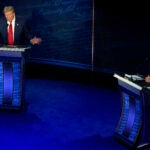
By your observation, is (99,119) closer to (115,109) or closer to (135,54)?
(115,109)

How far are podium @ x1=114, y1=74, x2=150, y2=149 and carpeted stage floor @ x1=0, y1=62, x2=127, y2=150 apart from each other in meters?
0.21

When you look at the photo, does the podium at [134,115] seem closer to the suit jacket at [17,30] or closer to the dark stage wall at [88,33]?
the suit jacket at [17,30]

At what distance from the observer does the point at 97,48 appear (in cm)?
766

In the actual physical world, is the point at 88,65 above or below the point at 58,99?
above

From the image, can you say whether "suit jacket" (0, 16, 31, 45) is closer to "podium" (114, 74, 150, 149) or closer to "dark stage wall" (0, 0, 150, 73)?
"dark stage wall" (0, 0, 150, 73)

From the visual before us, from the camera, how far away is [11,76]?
5637 mm

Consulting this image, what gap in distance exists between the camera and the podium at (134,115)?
412cm

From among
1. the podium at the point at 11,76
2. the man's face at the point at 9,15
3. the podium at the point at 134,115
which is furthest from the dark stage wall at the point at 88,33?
the podium at the point at 134,115

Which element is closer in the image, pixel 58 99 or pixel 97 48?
pixel 58 99

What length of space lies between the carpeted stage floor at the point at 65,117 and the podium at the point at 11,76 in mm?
224

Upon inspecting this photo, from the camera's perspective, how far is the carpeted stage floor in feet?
16.1

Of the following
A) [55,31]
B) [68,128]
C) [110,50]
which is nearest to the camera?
[68,128]

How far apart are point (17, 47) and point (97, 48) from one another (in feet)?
8.38

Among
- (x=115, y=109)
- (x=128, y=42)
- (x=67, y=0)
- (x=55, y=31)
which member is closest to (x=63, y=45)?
(x=55, y=31)
